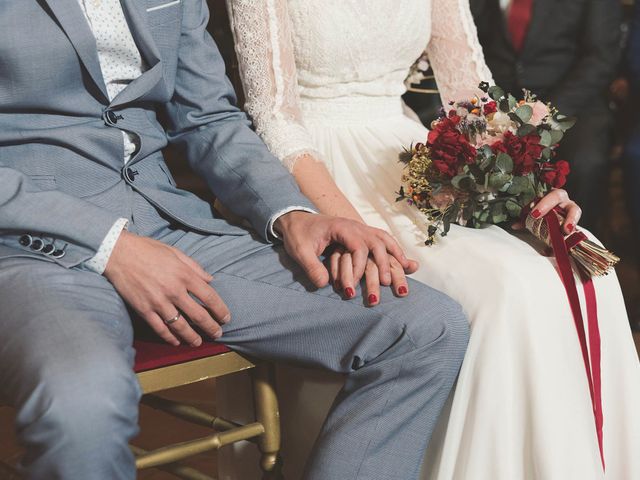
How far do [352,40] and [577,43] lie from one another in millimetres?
1665

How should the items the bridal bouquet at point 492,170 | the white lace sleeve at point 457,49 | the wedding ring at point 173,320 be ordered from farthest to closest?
1. the white lace sleeve at point 457,49
2. the bridal bouquet at point 492,170
3. the wedding ring at point 173,320

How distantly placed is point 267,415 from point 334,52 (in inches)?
36.6

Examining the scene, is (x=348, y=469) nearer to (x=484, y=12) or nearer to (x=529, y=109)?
(x=529, y=109)

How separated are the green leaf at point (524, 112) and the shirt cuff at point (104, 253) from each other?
871 mm

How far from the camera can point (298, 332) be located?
5.64ft

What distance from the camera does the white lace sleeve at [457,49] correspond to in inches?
95.8

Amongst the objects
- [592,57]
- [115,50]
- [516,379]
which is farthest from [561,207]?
[592,57]

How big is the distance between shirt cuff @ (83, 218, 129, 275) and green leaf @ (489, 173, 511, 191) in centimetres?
75

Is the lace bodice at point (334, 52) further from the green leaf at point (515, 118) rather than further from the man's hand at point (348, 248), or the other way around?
the green leaf at point (515, 118)

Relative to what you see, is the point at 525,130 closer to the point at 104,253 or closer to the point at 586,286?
the point at 586,286

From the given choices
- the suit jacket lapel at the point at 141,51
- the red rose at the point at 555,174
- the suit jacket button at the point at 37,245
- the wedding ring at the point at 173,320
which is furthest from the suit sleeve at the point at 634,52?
the suit jacket button at the point at 37,245

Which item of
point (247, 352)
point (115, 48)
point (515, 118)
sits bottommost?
point (247, 352)

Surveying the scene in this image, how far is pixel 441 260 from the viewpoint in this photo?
73.5 inches

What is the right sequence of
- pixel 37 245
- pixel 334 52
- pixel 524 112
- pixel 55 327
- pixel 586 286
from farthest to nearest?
pixel 334 52 < pixel 524 112 < pixel 586 286 < pixel 37 245 < pixel 55 327
